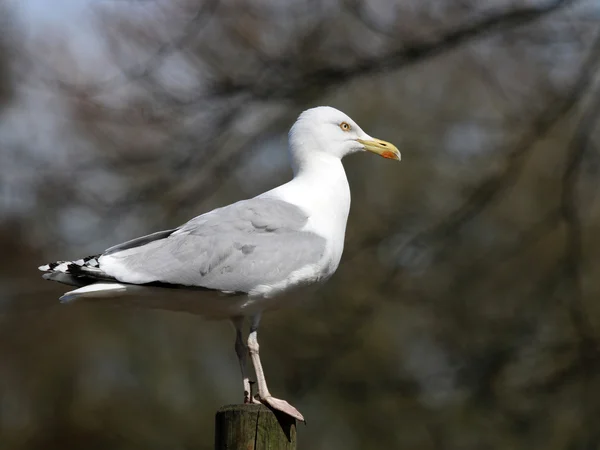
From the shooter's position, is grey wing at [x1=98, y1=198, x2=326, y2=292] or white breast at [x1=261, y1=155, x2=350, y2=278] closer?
grey wing at [x1=98, y1=198, x2=326, y2=292]

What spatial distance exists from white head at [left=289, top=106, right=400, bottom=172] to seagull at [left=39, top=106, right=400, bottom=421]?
263mm

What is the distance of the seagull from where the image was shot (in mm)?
3250

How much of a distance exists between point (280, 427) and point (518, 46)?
339cm

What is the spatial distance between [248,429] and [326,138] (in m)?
A: 1.49

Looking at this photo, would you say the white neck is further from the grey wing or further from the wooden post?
the wooden post

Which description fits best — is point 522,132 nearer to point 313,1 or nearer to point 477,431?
point 313,1

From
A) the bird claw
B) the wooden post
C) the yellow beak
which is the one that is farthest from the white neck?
the wooden post

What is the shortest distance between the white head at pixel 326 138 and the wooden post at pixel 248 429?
1.32m

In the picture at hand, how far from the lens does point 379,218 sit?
6.45 metres

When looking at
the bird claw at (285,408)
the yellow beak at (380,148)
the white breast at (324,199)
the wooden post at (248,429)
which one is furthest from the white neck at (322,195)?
the wooden post at (248,429)

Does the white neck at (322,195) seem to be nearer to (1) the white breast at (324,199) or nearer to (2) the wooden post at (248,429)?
(1) the white breast at (324,199)

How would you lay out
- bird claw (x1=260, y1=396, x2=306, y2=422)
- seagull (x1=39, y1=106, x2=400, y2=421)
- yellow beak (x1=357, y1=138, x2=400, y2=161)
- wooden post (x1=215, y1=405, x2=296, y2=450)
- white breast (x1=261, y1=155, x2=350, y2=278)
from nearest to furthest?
wooden post (x1=215, y1=405, x2=296, y2=450) < bird claw (x1=260, y1=396, x2=306, y2=422) < seagull (x1=39, y1=106, x2=400, y2=421) < white breast (x1=261, y1=155, x2=350, y2=278) < yellow beak (x1=357, y1=138, x2=400, y2=161)

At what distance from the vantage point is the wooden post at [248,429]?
2910 millimetres

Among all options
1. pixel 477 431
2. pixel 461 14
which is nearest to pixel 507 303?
pixel 477 431
